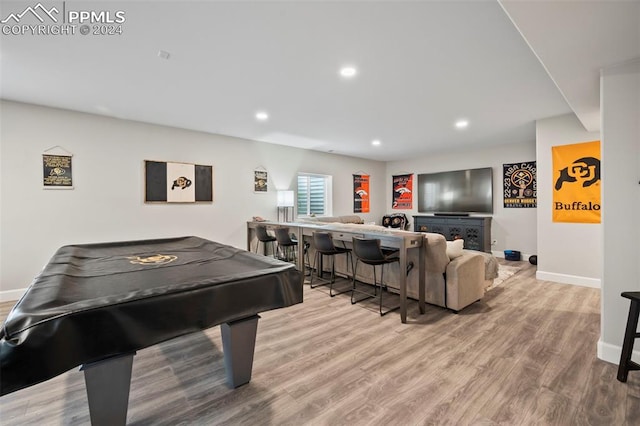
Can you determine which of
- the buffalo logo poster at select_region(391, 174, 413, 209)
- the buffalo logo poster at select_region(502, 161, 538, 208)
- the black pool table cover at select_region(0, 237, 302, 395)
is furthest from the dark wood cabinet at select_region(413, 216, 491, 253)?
the black pool table cover at select_region(0, 237, 302, 395)

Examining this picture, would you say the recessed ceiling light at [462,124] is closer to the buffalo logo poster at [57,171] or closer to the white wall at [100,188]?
the white wall at [100,188]

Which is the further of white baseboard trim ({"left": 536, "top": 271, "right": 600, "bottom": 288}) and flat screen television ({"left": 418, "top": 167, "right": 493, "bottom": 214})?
flat screen television ({"left": 418, "top": 167, "right": 493, "bottom": 214})

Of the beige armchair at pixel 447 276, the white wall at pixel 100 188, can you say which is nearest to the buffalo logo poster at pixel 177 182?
the white wall at pixel 100 188

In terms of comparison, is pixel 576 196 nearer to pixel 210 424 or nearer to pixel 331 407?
pixel 331 407

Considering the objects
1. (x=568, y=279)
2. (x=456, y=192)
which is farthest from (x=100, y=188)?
(x=456, y=192)

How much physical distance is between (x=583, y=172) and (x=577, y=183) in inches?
6.7

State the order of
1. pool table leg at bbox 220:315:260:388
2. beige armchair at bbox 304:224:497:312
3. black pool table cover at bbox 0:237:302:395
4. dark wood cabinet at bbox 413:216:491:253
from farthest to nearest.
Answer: dark wood cabinet at bbox 413:216:491:253
beige armchair at bbox 304:224:497:312
pool table leg at bbox 220:315:260:388
black pool table cover at bbox 0:237:302:395

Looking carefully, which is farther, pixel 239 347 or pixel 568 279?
pixel 568 279

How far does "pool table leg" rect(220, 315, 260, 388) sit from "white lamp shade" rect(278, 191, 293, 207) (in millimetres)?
4339

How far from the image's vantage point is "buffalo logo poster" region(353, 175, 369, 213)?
26.0 ft

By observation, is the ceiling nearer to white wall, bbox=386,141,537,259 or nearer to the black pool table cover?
the black pool table cover

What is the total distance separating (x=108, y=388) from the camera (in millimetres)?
1300
